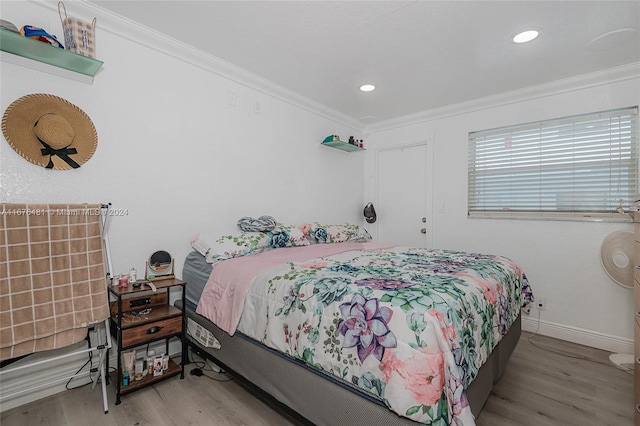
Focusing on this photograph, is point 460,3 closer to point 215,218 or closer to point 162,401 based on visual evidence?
point 215,218

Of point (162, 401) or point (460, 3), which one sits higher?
point (460, 3)

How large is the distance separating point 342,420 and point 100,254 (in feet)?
5.11

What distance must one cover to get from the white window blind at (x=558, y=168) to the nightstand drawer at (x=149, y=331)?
3.23 meters

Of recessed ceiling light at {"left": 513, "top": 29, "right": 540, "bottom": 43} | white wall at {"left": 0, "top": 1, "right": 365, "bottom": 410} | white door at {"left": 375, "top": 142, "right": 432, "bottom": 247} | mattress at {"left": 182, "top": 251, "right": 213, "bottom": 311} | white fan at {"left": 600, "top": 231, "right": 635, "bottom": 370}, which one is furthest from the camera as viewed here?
white door at {"left": 375, "top": 142, "right": 432, "bottom": 247}

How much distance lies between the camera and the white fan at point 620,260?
8.05ft

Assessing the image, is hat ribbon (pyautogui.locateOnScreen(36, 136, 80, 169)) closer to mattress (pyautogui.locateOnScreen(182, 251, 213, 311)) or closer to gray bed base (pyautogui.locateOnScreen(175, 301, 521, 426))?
mattress (pyautogui.locateOnScreen(182, 251, 213, 311))

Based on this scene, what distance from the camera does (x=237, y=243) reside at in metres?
2.39

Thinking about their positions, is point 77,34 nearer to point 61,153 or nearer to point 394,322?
point 61,153

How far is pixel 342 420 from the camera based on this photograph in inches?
53.2

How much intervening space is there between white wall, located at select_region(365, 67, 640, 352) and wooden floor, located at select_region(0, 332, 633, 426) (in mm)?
628

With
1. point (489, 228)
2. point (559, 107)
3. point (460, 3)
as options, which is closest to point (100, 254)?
point (460, 3)

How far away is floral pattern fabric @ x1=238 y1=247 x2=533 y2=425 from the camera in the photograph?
3.71 ft

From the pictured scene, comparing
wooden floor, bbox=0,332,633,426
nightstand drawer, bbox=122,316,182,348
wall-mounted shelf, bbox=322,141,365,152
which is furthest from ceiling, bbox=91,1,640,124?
wooden floor, bbox=0,332,633,426

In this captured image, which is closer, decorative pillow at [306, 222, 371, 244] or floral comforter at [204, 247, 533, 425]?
floral comforter at [204, 247, 533, 425]
